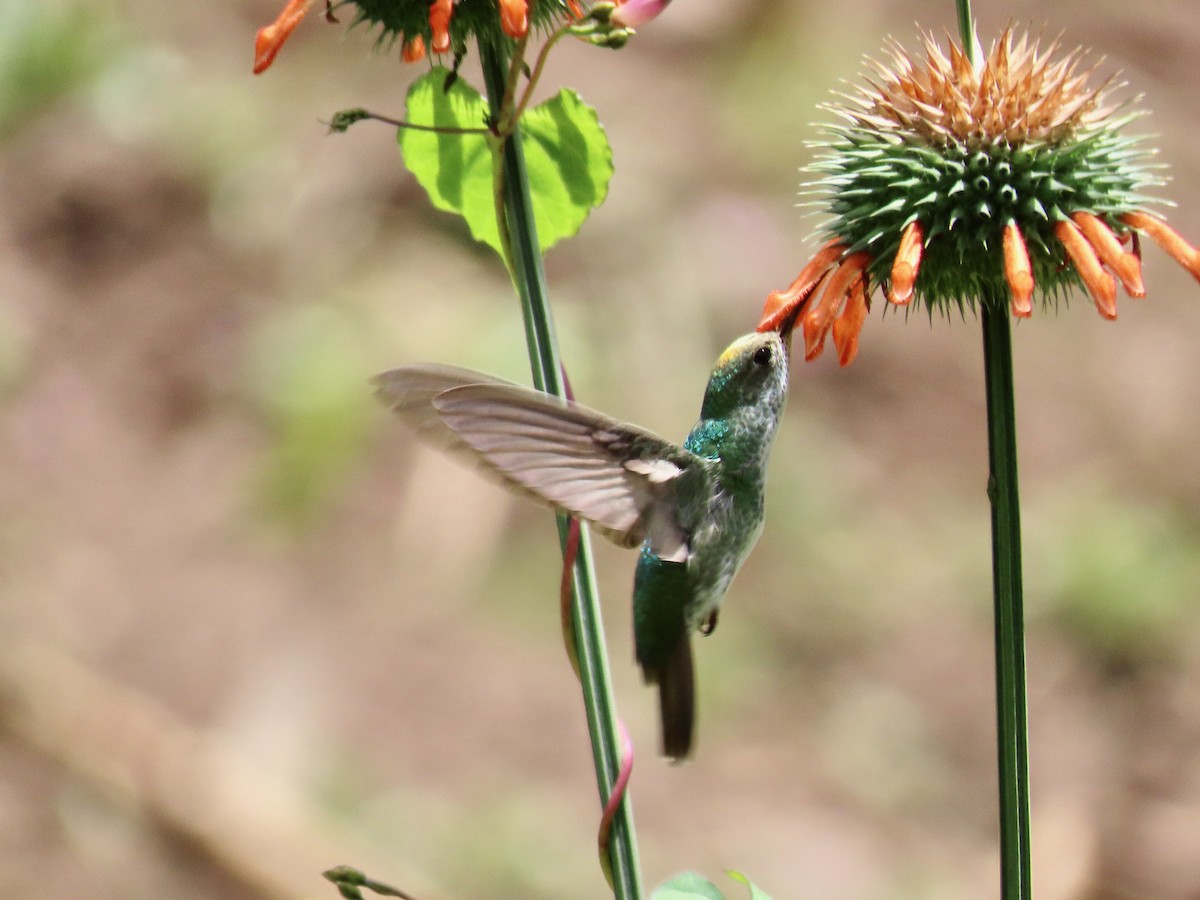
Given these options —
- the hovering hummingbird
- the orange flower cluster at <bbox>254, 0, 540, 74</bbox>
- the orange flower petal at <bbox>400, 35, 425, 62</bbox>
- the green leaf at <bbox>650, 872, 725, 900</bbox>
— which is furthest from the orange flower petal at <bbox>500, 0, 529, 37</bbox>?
the green leaf at <bbox>650, 872, 725, 900</bbox>

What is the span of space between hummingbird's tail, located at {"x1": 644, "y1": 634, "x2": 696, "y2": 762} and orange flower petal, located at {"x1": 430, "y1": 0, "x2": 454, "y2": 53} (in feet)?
2.08

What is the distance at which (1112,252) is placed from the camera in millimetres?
1025

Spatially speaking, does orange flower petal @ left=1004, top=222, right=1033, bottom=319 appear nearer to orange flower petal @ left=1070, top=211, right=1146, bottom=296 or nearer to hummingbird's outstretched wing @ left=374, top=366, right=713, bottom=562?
orange flower petal @ left=1070, top=211, right=1146, bottom=296

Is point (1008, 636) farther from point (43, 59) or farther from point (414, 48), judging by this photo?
point (43, 59)

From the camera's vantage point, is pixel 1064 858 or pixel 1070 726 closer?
pixel 1064 858

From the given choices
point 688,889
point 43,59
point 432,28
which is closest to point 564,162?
point 432,28

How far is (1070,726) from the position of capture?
12.2 ft

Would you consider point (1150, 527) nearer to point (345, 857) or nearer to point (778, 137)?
point (778, 137)

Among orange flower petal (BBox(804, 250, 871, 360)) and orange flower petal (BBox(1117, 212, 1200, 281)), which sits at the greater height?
orange flower petal (BBox(1117, 212, 1200, 281))

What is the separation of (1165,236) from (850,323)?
11.0 inches

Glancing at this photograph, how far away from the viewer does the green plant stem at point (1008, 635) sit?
0.90 m

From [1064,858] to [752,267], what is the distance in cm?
227

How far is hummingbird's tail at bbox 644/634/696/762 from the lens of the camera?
126 cm

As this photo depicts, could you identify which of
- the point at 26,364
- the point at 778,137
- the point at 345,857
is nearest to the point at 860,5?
the point at 778,137
